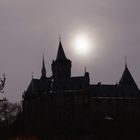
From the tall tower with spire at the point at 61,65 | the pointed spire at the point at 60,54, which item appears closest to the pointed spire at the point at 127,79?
the tall tower with spire at the point at 61,65

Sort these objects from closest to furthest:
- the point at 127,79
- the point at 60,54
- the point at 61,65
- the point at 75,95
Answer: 1. the point at 75,95
2. the point at 127,79
3. the point at 61,65
4. the point at 60,54

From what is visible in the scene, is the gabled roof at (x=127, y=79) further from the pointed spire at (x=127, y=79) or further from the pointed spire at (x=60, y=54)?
the pointed spire at (x=60, y=54)

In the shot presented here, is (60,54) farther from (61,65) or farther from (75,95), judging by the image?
(75,95)

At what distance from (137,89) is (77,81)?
15.3 metres

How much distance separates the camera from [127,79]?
464 feet

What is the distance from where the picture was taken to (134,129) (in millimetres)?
66250

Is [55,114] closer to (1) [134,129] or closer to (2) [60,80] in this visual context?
(2) [60,80]

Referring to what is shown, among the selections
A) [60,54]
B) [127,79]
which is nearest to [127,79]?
[127,79]

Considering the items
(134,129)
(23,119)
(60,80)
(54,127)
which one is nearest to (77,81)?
(60,80)

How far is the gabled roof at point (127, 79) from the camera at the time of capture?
458ft

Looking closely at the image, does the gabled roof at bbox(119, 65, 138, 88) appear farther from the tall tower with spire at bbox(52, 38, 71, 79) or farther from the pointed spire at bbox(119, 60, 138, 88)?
the tall tower with spire at bbox(52, 38, 71, 79)

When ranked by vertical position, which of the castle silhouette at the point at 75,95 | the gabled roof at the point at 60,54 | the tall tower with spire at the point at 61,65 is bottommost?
the castle silhouette at the point at 75,95

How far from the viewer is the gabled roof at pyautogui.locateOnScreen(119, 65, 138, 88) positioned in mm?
139500

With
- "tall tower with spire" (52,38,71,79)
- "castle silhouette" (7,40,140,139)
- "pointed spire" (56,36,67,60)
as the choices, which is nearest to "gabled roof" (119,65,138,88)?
"castle silhouette" (7,40,140,139)
